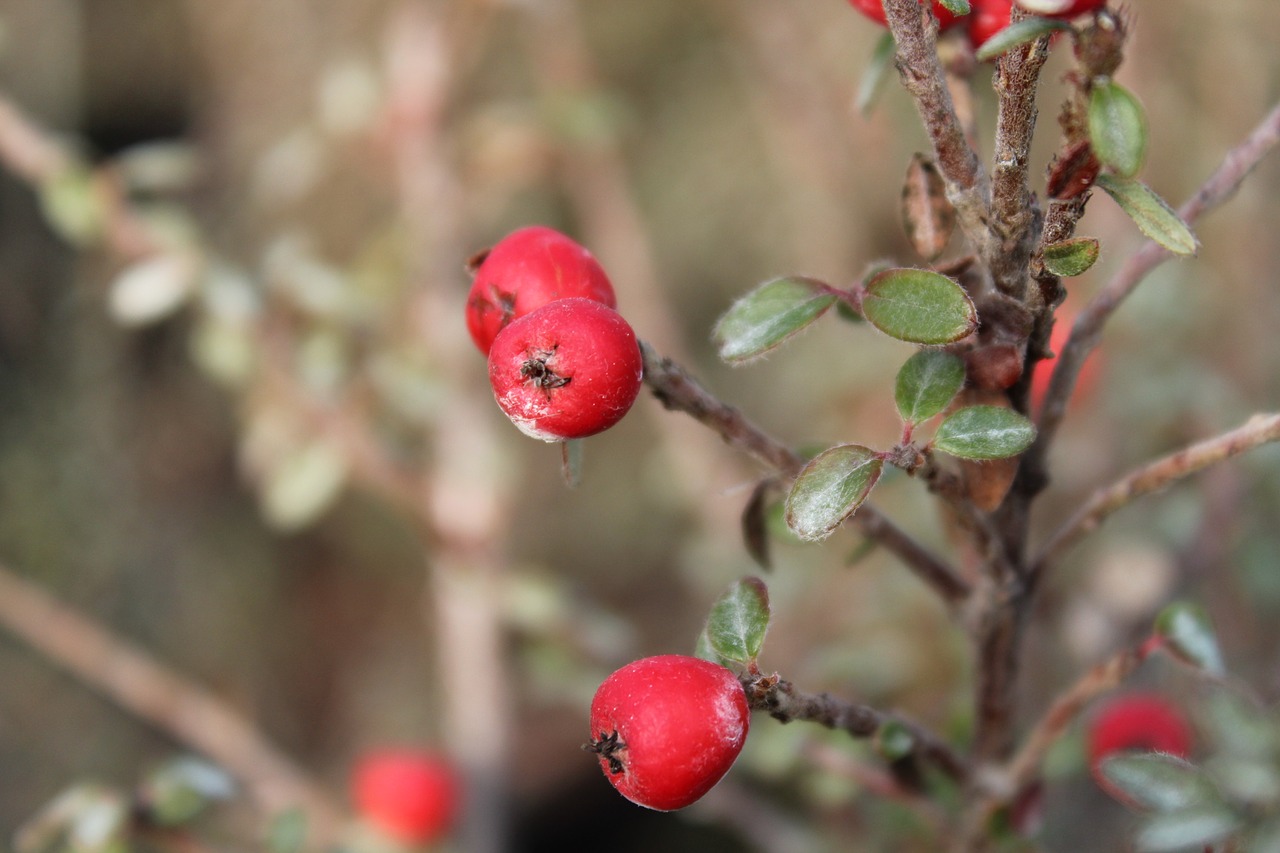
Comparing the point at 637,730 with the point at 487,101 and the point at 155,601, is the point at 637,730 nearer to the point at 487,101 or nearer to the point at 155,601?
the point at 155,601

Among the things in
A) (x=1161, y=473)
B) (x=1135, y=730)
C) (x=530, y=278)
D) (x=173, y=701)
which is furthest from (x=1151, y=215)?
(x=173, y=701)

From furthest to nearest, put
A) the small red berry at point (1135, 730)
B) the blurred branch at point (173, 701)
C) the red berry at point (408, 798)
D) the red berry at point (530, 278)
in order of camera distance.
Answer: the red berry at point (408, 798)
the blurred branch at point (173, 701)
the small red berry at point (1135, 730)
the red berry at point (530, 278)

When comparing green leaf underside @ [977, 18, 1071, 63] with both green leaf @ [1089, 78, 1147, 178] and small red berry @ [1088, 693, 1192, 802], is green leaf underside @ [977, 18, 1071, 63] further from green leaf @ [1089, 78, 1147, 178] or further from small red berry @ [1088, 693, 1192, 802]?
small red berry @ [1088, 693, 1192, 802]

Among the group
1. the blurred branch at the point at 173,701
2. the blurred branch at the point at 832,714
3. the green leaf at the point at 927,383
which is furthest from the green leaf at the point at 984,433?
the blurred branch at the point at 173,701

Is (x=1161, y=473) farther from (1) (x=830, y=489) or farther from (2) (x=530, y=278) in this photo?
(2) (x=530, y=278)

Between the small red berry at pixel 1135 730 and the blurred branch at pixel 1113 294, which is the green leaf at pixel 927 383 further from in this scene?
the small red berry at pixel 1135 730

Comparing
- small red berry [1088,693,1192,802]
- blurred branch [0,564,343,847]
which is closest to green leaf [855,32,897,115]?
small red berry [1088,693,1192,802]
